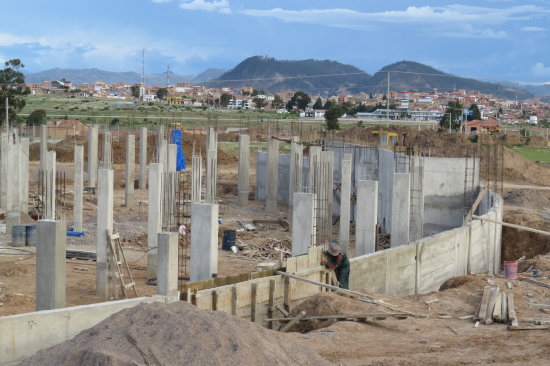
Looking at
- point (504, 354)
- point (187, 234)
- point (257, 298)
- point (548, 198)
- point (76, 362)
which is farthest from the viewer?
→ point (548, 198)

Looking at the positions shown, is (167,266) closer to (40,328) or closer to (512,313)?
(40,328)

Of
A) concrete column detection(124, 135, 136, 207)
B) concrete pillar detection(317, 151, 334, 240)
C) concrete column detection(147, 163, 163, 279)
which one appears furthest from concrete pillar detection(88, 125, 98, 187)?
concrete column detection(147, 163, 163, 279)

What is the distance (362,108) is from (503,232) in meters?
77.5

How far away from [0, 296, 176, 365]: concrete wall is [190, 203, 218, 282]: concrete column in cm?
351

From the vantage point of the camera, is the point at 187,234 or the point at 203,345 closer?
the point at 203,345

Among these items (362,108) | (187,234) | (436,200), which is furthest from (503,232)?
(362,108)

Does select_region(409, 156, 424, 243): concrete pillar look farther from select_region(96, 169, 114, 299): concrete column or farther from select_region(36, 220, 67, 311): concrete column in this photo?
select_region(36, 220, 67, 311): concrete column

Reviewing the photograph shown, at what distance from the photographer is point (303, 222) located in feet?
50.9

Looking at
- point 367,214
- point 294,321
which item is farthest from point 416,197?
point 294,321

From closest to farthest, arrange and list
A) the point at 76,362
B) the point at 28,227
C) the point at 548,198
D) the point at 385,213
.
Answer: the point at 76,362 < the point at 28,227 < the point at 385,213 < the point at 548,198

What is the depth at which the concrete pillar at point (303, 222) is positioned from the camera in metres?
15.4

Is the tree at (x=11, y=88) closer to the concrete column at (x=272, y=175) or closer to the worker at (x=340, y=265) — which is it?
the concrete column at (x=272, y=175)

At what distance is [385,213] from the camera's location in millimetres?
22031

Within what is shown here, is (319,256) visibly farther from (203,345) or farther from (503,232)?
(503,232)
